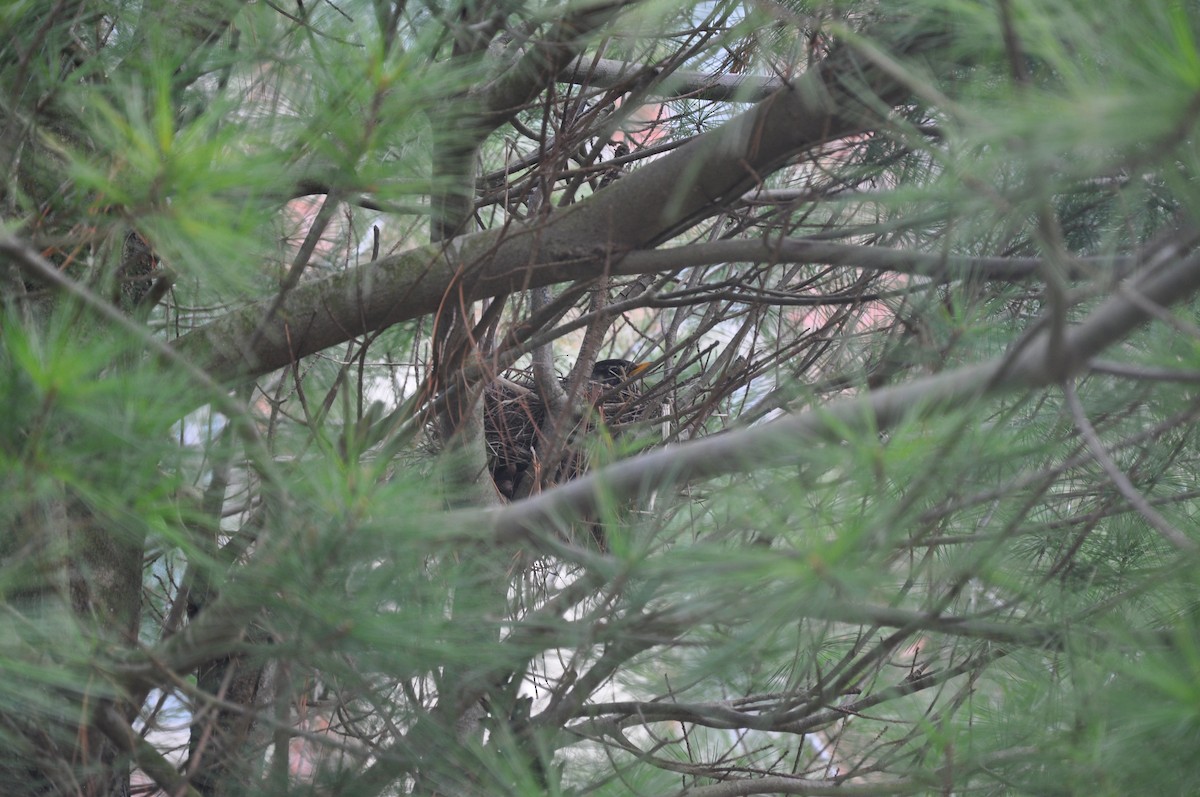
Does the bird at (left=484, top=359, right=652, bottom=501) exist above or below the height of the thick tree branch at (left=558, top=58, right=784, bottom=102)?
below

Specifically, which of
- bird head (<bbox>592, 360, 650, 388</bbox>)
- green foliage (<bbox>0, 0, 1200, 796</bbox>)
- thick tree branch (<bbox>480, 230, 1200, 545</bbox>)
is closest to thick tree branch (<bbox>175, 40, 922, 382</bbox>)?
green foliage (<bbox>0, 0, 1200, 796</bbox>)

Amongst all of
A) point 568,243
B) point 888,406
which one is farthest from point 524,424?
point 888,406

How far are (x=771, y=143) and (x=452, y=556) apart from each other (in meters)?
0.52

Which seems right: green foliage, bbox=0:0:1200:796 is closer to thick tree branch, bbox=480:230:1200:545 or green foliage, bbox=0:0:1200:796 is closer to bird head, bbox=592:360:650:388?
thick tree branch, bbox=480:230:1200:545

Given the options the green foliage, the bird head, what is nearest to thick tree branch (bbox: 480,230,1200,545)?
the green foliage

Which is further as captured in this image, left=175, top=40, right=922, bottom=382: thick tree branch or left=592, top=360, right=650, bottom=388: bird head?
left=592, top=360, right=650, bottom=388: bird head

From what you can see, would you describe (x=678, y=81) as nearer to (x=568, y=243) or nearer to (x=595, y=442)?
A: (x=568, y=243)

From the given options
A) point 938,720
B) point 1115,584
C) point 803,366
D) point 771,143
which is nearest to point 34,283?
point 771,143

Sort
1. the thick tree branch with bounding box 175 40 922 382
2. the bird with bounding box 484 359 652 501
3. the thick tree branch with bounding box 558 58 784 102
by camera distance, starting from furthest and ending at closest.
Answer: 1. the bird with bounding box 484 359 652 501
2. the thick tree branch with bounding box 558 58 784 102
3. the thick tree branch with bounding box 175 40 922 382

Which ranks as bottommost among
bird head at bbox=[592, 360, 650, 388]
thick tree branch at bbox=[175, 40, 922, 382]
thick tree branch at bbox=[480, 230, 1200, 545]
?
thick tree branch at bbox=[480, 230, 1200, 545]

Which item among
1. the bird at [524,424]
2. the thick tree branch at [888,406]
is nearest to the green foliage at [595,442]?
the thick tree branch at [888,406]

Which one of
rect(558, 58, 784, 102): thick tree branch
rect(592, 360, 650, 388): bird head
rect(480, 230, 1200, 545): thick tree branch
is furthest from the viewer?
rect(592, 360, 650, 388): bird head

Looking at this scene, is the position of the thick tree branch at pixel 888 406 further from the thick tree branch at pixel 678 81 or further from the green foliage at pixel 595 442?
the thick tree branch at pixel 678 81

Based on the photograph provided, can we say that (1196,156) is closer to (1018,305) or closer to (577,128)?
(1018,305)
